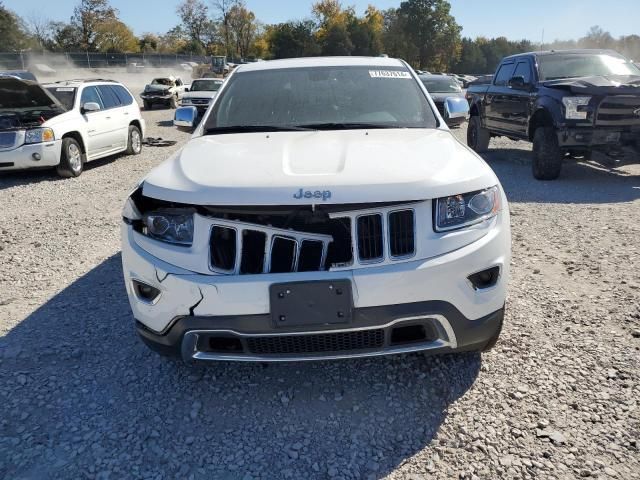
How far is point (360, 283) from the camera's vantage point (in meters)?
2.28

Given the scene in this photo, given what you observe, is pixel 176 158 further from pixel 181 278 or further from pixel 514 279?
pixel 514 279

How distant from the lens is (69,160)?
8984 millimetres

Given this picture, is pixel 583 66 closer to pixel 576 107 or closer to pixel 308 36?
pixel 576 107

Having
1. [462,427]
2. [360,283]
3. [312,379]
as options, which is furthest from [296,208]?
[462,427]

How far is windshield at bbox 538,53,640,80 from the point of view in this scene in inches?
326

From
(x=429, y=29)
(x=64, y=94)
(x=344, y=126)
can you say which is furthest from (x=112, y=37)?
(x=344, y=126)

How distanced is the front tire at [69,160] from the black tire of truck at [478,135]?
7.86 m

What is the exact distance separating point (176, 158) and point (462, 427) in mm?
2112

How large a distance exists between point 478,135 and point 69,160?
7.98m

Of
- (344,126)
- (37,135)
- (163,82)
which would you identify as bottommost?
(37,135)

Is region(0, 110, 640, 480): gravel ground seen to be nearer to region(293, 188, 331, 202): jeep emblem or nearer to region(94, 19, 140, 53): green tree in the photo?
region(293, 188, 331, 202): jeep emblem

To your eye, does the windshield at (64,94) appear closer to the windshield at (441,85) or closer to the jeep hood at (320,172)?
the jeep hood at (320,172)

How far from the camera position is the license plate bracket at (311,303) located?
2.28 meters

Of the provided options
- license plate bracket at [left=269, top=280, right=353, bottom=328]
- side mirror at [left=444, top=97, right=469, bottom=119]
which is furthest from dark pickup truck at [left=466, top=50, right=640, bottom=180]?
license plate bracket at [left=269, top=280, right=353, bottom=328]
